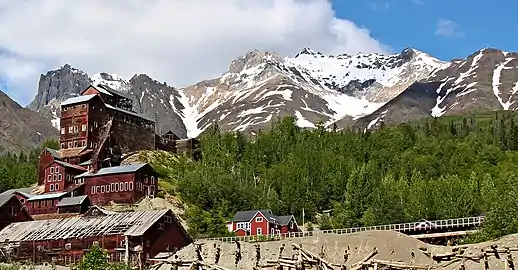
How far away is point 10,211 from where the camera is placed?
3580 inches

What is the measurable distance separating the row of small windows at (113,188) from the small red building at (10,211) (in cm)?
1255

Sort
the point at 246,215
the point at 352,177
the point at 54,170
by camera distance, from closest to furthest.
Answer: the point at 246,215
the point at 352,177
the point at 54,170

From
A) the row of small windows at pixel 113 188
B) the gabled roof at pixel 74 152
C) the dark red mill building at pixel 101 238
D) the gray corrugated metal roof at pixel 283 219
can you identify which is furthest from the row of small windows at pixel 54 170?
the gray corrugated metal roof at pixel 283 219

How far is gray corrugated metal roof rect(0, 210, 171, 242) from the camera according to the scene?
7806cm

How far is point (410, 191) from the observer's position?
10906cm

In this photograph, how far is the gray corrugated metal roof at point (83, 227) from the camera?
7806 cm

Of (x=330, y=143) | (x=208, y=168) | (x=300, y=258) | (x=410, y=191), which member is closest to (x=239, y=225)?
(x=208, y=168)

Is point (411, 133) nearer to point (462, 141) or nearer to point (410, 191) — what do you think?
point (462, 141)

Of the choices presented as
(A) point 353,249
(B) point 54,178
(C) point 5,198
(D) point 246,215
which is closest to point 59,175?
(B) point 54,178

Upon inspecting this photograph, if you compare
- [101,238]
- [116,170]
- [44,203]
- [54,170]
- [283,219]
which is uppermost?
[54,170]

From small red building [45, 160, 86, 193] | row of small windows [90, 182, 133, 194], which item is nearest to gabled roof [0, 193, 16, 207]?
row of small windows [90, 182, 133, 194]

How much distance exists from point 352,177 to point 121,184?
34327 millimetres

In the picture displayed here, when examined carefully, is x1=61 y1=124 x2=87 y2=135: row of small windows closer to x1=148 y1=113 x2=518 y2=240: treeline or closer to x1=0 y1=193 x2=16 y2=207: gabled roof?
x1=148 y1=113 x2=518 y2=240: treeline

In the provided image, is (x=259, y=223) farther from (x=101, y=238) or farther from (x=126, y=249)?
(x=126, y=249)
